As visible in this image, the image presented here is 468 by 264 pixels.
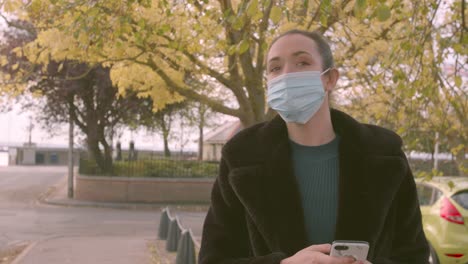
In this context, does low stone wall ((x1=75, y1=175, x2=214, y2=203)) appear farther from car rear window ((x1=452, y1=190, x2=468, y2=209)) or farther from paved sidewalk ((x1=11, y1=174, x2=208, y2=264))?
car rear window ((x1=452, y1=190, x2=468, y2=209))

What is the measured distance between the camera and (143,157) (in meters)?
22.6

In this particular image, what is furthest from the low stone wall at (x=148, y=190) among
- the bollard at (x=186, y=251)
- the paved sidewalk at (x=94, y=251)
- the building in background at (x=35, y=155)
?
the building in background at (x=35, y=155)

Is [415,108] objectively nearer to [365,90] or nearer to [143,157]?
[365,90]

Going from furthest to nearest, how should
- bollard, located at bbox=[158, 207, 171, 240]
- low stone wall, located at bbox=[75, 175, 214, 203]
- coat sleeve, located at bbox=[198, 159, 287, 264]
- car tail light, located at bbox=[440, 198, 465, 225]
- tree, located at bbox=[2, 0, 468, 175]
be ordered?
low stone wall, located at bbox=[75, 175, 214, 203] → bollard, located at bbox=[158, 207, 171, 240] → car tail light, located at bbox=[440, 198, 465, 225] → tree, located at bbox=[2, 0, 468, 175] → coat sleeve, located at bbox=[198, 159, 287, 264]

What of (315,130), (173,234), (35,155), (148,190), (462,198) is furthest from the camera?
(35,155)

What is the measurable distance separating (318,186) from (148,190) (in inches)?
752

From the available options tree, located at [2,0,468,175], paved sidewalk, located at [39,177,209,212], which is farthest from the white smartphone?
paved sidewalk, located at [39,177,209,212]

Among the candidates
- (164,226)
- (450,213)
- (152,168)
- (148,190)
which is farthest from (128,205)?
(450,213)

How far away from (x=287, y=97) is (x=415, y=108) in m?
4.75

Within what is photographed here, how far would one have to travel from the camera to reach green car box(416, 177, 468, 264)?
7.60 meters

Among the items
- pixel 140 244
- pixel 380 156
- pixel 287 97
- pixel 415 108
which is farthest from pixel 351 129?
pixel 140 244

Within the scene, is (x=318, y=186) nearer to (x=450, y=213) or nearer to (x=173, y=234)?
(x=450, y=213)

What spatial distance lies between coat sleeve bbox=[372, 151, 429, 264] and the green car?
18.0 ft

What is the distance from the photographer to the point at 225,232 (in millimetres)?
2270
